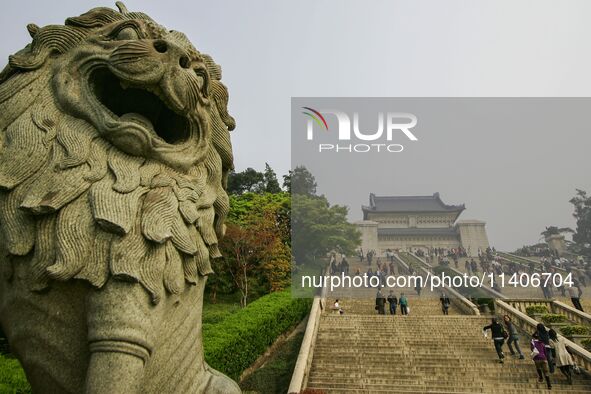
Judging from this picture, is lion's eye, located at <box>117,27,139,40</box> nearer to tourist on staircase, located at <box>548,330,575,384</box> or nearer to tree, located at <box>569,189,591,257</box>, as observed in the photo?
tourist on staircase, located at <box>548,330,575,384</box>

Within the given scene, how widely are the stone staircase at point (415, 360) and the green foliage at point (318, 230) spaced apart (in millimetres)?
9054

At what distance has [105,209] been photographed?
1831 mm

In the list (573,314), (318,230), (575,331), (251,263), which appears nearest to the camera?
(575,331)

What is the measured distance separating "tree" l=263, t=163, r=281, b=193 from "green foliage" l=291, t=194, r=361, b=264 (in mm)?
9669

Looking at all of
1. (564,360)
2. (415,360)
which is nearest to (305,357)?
(415,360)

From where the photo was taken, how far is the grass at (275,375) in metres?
8.43

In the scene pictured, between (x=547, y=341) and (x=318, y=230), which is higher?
(x=318, y=230)

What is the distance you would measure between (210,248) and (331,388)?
22.3ft

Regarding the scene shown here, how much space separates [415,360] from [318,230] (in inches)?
503

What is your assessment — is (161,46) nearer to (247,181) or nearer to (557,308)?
(557,308)

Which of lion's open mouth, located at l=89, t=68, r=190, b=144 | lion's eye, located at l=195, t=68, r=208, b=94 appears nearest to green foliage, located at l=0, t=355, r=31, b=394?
lion's open mouth, located at l=89, t=68, r=190, b=144

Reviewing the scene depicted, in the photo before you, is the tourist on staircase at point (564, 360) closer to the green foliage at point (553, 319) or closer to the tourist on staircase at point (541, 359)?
the tourist on staircase at point (541, 359)

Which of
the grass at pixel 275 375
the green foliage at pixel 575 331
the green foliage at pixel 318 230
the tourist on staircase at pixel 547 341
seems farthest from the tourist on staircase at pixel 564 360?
the green foliage at pixel 318 230

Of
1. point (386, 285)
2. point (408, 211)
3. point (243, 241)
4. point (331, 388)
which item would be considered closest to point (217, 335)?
point (331, 388)
